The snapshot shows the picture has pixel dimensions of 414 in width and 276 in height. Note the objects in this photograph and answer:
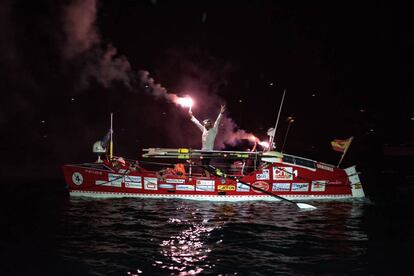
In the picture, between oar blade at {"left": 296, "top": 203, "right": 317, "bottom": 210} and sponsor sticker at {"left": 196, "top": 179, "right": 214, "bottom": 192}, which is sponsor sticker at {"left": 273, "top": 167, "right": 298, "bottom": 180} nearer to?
oar blade at {"left": 296, "top": 203, "right": 317, "bottom": 210}

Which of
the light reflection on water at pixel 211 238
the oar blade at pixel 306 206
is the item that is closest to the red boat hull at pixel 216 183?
the light reflection on water at pixel 211 238

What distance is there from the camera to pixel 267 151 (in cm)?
1678

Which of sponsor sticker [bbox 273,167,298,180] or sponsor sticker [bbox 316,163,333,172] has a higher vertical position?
sponsor sticker [bbox 316,163,333,172]

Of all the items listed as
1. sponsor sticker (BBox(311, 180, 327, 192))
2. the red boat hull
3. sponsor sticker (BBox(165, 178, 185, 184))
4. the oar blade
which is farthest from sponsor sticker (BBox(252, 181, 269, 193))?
sponsor sticker (BBox(165, 178, 185, 184))

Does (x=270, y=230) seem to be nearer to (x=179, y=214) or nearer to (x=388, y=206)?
(x=179, y=214)

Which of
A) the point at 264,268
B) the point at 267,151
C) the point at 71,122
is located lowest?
the point at 264,268

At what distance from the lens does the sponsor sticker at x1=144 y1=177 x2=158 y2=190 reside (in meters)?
16.4

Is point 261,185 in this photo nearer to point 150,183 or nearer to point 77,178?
point 150,183

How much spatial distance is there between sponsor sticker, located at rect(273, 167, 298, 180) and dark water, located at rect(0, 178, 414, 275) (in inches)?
47.8

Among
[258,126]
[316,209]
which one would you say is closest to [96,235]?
[316,209]

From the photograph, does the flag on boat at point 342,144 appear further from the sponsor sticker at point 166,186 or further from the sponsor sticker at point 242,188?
the sponsor sticker at point 166,186

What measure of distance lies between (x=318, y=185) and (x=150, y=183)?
7715 millimetres

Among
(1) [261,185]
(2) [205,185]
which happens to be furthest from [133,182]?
(1) [261,185]

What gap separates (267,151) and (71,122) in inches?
→ 1431
